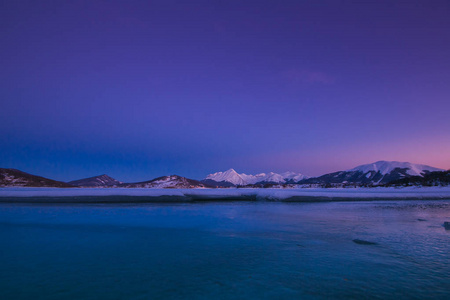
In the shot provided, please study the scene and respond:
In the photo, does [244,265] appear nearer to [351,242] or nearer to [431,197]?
[351,242]

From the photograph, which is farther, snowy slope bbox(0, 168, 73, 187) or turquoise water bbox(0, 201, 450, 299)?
snowy slope bbox(0, 168, 73, 187)

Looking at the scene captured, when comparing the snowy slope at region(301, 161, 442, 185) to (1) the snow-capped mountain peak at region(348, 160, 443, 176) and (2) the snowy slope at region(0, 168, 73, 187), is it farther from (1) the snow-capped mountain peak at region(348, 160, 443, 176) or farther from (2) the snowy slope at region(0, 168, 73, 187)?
(2) the snowy slope at region(0, 168, 73, 187)

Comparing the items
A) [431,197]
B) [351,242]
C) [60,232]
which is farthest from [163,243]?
[431,197]

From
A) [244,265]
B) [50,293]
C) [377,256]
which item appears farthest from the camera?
[377,256]

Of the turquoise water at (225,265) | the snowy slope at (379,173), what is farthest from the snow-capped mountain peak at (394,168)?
the turquoise water at (225,265)

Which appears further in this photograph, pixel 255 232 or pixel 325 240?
pixel 255 232

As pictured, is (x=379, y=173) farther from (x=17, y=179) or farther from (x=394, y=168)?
(x=17, y=179)

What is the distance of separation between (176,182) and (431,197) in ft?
310

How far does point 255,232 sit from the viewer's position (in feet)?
17.8

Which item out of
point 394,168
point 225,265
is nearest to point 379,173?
point 394,168

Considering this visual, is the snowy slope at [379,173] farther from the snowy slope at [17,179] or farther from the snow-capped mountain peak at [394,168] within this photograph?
the snowy slope at [17,179]

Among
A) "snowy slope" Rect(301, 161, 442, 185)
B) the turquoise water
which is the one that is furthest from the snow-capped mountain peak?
the turquoise water

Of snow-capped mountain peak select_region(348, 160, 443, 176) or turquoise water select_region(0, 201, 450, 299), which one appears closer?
turquoise water select_region(0, 201, 450, 299)

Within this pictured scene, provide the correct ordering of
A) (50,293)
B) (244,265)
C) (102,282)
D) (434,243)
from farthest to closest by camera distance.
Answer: (434,243)
(244,265)
(102,282)
(50,293)
